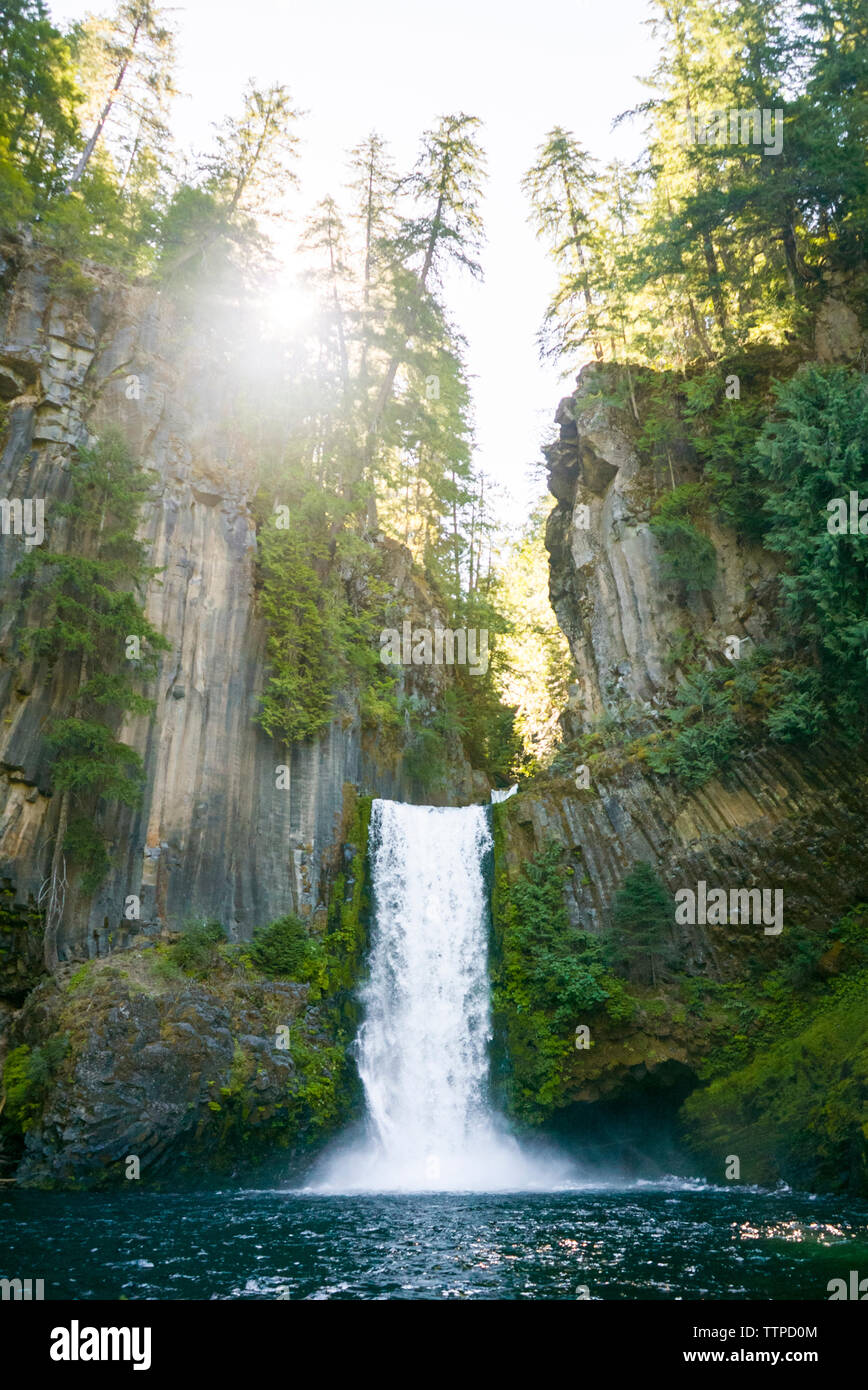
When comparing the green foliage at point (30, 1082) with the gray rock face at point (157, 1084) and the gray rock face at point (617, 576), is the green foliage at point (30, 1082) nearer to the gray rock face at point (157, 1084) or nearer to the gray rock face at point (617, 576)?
the gray rock face at point (157, 1084)

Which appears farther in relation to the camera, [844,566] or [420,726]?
[420,726]

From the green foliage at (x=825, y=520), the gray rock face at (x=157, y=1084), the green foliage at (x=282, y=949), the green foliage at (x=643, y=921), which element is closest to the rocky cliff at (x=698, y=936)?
the green foliage at (x=643, y=921)

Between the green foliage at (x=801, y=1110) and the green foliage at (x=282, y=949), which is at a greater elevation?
the green foliage at (x=282, y=949)

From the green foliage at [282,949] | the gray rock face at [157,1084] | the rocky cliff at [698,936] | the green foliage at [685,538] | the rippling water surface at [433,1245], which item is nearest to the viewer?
the rippling water surface at [433,1245]

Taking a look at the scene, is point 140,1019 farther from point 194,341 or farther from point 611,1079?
point 194,341

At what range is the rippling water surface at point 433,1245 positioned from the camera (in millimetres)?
8516

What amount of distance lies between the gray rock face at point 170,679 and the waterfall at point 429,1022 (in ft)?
7.26

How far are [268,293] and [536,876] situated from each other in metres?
21.8

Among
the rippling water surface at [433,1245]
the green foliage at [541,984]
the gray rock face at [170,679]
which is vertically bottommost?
the rippling water surface at [433,1245]

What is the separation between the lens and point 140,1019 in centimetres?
1675

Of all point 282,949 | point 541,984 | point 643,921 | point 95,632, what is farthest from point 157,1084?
point 643,921

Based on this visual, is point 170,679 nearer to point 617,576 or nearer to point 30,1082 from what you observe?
point 30,1082
